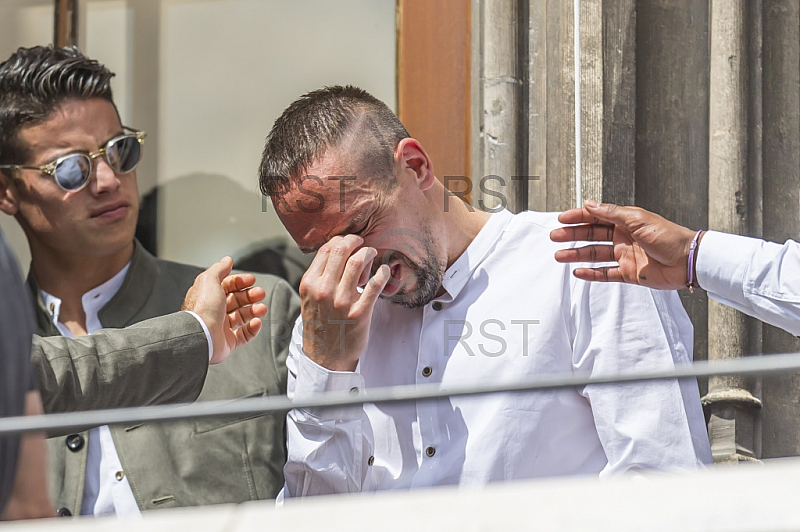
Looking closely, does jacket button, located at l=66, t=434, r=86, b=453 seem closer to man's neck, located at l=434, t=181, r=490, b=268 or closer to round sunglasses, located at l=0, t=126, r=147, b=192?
round sunglasses, located at l=0, t=126, r=147, b=192

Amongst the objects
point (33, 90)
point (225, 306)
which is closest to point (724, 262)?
point (225, 306)

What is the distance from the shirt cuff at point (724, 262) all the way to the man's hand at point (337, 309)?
61cm

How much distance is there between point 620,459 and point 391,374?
510 millimetres

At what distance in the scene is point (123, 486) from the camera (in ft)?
7.74

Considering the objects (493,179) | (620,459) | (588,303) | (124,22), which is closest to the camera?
(620,459)

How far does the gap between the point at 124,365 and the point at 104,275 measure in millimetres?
852

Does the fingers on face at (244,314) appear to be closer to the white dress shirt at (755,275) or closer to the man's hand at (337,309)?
the man's hand at (337,309)

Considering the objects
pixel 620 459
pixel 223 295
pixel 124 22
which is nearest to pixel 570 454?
pixel 620 459

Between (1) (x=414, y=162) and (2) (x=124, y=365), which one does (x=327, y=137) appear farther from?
(2) (x=124, y=365)

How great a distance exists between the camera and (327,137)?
7.01 ft

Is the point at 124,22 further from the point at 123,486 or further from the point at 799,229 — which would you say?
the point at 799,229

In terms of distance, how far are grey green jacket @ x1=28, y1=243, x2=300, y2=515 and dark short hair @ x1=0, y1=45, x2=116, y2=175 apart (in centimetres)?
37

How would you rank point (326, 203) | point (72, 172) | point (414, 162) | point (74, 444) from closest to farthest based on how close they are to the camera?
point (326, 203), point (414, 162), point (74, 444), point (72, 172)

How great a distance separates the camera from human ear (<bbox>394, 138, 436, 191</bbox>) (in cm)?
218
